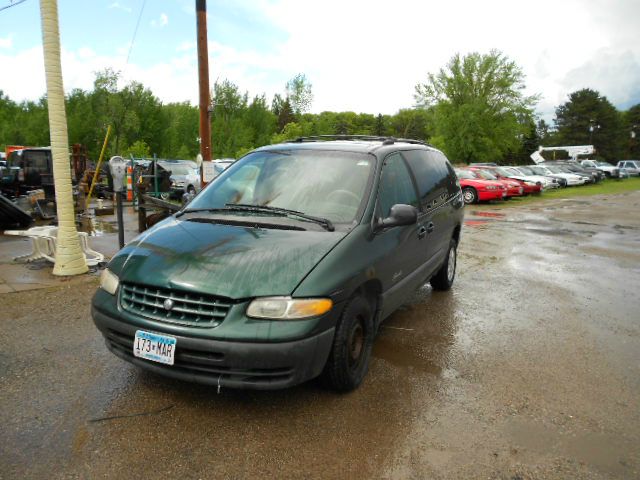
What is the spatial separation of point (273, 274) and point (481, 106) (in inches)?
1539

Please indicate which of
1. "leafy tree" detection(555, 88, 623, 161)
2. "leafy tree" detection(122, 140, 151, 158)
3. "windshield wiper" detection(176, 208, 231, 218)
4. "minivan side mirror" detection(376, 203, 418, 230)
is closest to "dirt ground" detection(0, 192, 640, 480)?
"minivan side mirror" detection(376, 203, 418, 230)

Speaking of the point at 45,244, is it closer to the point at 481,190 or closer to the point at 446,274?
the point at 446,274

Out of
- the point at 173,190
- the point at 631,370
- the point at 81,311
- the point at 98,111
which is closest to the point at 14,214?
the point at 81,311

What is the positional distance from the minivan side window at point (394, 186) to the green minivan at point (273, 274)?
17mm

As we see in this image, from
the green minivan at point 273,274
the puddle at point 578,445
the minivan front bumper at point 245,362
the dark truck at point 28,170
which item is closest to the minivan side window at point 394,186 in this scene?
the green minivan at point 273,274

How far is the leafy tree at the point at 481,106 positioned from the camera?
38.8 meters

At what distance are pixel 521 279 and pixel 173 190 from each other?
49.2 ft

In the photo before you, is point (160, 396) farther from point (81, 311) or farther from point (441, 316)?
point (441, 316)

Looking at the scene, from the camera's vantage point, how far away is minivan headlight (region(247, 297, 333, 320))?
2816 mm

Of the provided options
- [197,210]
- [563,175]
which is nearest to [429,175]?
[197,210]

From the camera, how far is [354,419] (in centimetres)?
312

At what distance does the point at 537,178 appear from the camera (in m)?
28.4

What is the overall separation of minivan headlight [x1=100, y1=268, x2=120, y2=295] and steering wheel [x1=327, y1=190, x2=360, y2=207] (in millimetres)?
1640

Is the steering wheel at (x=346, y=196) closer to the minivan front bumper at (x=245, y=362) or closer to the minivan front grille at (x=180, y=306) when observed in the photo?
the minivan front bumper at (x=245, y=362)
